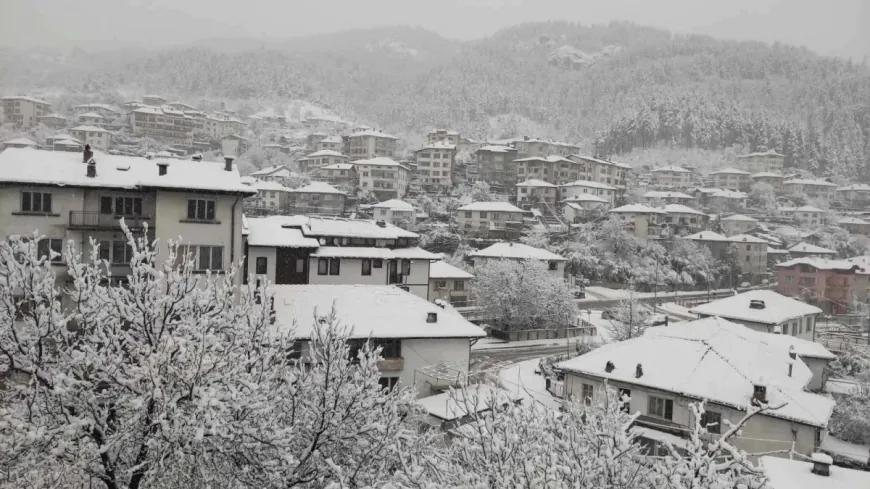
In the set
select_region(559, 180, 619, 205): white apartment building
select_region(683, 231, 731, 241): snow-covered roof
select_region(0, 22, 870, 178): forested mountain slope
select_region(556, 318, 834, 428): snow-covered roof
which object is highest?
select_region(0, 22, 870, 178): forested mountain slope

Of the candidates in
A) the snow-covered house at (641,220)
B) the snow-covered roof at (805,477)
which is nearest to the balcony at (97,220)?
the snow-covered roof at (805,477)

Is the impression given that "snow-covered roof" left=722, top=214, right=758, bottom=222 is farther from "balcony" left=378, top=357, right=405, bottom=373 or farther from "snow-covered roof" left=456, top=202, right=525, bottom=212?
"balcony" left=378, top=357, right=405, bottom=373

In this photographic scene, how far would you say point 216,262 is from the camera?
2264cm

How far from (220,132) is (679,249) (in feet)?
295

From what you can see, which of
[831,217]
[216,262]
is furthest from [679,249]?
[216,262]

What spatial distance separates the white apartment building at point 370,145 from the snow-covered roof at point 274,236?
6907 centimetres

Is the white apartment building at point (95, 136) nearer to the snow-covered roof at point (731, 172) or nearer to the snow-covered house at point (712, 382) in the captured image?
the snow-covered house at point (712, 382)

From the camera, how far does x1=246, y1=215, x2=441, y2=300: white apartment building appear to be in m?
31.0

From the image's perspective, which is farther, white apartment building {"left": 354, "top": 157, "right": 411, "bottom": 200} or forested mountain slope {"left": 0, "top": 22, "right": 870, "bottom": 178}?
forested mountain slope {"left": 0, "top": 22, "right": 870, "bottom": 178}

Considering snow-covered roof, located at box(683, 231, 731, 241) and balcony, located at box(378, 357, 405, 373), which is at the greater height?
snow-covered roof, located at box(683, 231, 731, 241)

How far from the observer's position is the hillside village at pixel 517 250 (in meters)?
21.9

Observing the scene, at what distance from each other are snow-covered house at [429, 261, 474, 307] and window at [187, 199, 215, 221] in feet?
85.0

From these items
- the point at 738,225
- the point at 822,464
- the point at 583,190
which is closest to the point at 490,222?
the point at 583,190

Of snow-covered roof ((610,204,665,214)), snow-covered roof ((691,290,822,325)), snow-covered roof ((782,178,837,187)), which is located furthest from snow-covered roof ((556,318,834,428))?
snow-covered roof ((782,178,837,187))
